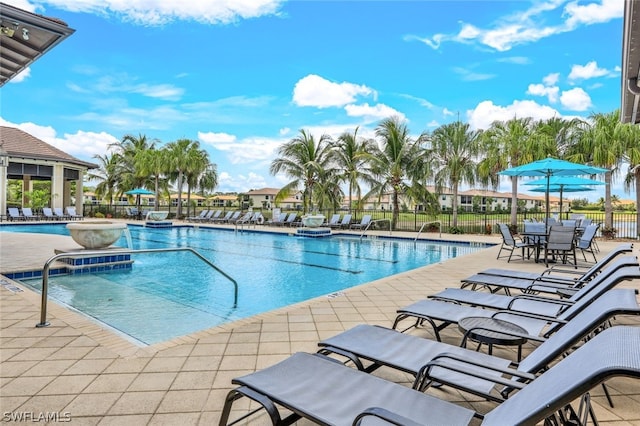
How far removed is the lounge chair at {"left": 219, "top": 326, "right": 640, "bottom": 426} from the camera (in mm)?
1124

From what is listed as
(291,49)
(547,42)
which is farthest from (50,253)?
(547,42)

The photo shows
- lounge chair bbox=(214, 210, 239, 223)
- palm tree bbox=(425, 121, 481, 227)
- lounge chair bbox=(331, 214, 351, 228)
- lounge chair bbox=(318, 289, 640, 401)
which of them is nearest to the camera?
lounge chair bbox=(318, 289, 640, 401)

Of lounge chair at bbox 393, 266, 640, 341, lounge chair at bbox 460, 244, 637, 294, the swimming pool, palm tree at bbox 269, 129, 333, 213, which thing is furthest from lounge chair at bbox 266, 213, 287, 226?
lounge chair at bbox 393, 266, 640, 341

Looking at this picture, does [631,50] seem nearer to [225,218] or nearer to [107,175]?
[225,218]

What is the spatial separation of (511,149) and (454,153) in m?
2.22

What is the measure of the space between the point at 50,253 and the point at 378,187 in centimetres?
1295

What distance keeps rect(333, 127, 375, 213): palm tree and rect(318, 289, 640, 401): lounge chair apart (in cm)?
1564

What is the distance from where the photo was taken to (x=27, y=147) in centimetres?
2261

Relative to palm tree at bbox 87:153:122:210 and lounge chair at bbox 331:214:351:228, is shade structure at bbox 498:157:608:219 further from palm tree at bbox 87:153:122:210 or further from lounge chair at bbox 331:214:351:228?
palm tree at bbox 87:153:122:210

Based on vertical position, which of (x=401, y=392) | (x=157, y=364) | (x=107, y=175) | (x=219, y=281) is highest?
(x=107, y=175)

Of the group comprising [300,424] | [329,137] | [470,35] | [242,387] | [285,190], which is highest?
[470,35]

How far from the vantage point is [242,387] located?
191 centimetres

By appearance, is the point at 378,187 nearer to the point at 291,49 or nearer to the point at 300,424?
the point at 291,49

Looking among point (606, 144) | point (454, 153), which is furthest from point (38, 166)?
point (606, 144)
